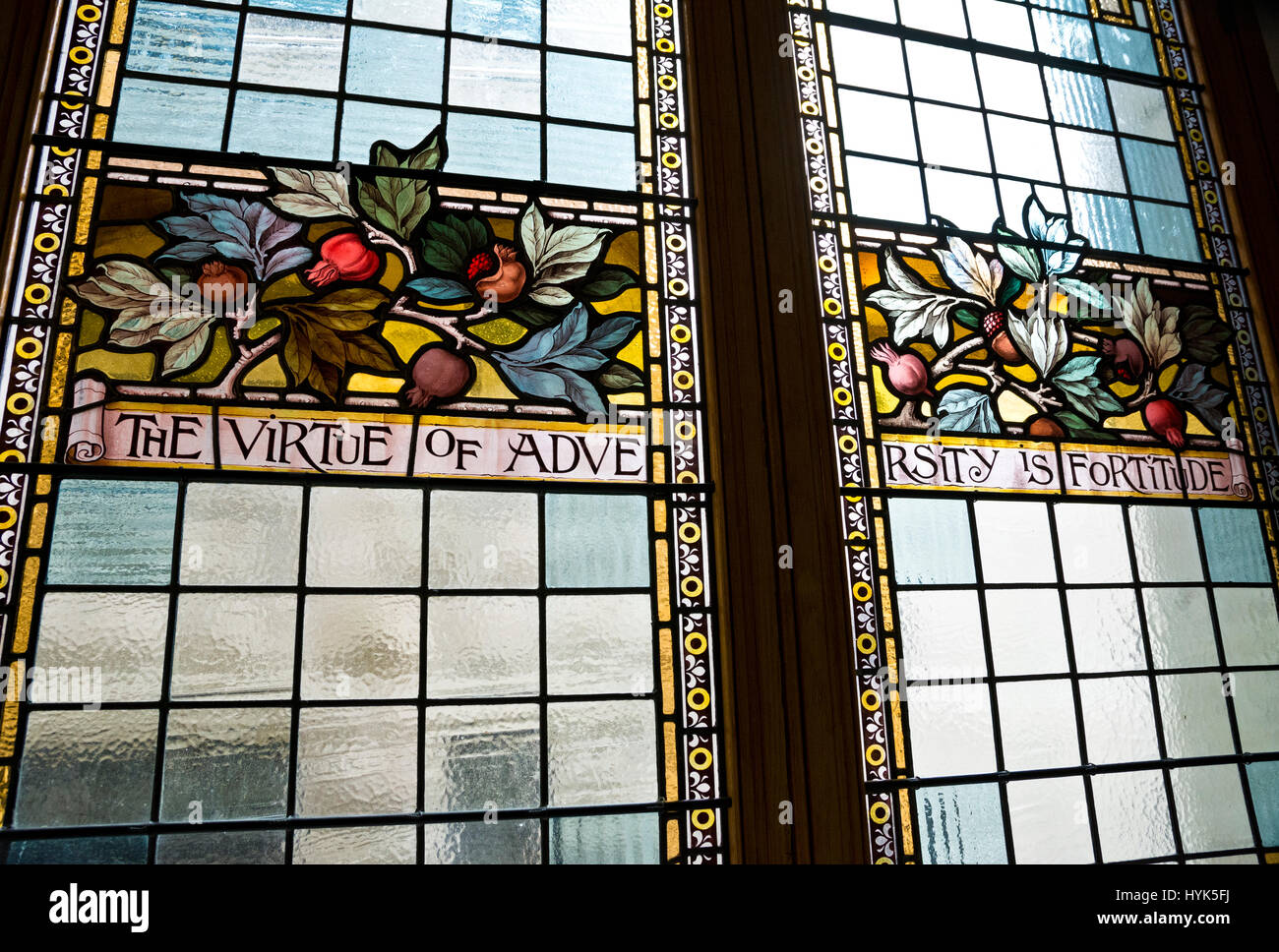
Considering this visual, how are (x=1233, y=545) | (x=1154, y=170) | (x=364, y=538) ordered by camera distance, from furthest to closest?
1. (x=1154, y=170)
2. (x=1233, y=545)
3. (x=364, y=538)

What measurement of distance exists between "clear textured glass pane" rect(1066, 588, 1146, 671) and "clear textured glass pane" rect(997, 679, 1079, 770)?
0.11 m

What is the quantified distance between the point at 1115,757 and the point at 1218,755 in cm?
31

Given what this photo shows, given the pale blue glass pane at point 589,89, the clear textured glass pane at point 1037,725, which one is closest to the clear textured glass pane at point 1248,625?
the clear textured glass pane at point 1037,725

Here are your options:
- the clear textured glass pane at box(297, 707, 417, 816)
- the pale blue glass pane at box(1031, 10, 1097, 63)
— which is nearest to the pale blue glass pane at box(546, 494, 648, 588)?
the clear textured glass pane at box(297, 707, 417, 816)

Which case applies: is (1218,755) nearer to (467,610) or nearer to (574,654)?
(574,654)

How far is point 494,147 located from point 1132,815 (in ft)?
7.14

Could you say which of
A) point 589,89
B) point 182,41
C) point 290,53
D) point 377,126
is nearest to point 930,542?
point 589,89

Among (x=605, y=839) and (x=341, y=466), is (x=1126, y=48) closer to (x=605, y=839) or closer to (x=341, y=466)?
(x=341, y=466)

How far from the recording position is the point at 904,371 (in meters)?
2.23

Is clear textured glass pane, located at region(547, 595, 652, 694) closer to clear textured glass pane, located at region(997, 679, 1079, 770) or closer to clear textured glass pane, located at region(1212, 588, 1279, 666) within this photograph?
clear textured glass pane, located at region(997, 679, 1079, 770)

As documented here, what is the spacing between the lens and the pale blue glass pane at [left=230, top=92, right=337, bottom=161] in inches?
78.2
